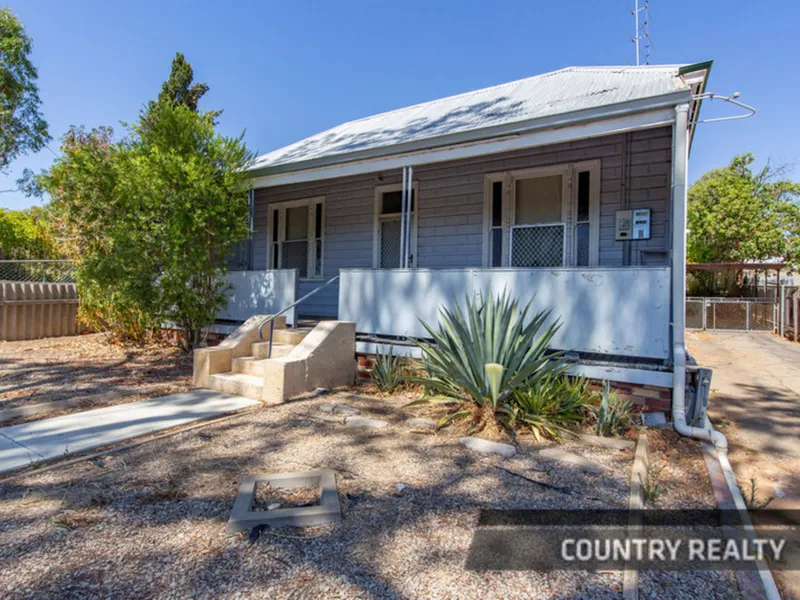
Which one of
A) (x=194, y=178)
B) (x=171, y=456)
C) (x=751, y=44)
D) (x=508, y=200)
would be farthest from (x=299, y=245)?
(x=751, y=44)

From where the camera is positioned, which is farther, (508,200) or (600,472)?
(508,200)

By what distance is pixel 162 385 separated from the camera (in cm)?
619

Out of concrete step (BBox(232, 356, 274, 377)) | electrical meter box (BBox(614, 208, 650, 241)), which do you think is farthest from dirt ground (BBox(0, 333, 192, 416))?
electrical meter box (BBox(614, 208, 650, 241))

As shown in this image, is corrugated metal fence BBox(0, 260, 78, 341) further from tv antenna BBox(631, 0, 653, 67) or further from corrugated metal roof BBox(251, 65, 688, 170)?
tv antenna BBox(631, 0, 653, 67)

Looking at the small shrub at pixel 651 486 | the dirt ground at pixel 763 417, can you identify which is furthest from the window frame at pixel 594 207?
the small shrub at pixel 651 486

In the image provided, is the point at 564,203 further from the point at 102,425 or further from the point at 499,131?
the point at 102,425

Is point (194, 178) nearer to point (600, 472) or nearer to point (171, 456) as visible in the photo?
point (171, 456)

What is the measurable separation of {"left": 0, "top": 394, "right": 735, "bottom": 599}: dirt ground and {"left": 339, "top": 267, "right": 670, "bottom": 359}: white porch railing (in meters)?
1.13

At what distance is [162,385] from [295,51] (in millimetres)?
12901

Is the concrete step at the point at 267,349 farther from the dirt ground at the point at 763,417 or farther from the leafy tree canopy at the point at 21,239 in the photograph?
the leafy tree canopy at the point at 21,239

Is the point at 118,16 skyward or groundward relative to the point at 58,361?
skyward

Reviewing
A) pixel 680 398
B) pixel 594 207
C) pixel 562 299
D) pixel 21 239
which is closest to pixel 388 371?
pixel 562 299

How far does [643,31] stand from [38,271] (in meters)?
15.6

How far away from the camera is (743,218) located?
21.7 metres
